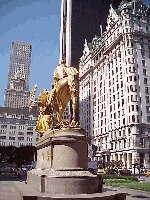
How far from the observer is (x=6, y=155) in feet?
272

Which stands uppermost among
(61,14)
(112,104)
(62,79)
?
(61,14)

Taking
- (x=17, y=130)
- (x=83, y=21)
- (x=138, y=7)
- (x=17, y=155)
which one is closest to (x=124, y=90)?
(x=138, y=7)

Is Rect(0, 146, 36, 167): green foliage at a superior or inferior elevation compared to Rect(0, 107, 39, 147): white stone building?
inferior

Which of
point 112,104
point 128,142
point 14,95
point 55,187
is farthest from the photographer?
point 14,95

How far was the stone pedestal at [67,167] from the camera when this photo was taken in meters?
9.73

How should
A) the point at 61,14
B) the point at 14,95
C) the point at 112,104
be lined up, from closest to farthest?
the point at 112,104 → the point at 61,14 → the point at 14,95

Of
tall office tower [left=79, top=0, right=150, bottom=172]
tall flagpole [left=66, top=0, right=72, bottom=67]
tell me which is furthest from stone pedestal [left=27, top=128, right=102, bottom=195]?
tall flagpole [left=66, top=0, right=72, bottom=67]

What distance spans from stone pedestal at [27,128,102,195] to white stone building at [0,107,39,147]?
346 feet

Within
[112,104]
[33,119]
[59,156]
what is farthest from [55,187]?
[33,119]

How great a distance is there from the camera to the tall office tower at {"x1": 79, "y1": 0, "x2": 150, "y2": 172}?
62.9 m

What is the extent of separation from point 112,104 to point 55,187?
6631 centimetres

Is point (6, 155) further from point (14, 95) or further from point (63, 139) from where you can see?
point (14, 95)

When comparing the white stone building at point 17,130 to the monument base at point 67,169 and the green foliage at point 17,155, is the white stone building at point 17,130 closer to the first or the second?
the green foliage at point 17,155

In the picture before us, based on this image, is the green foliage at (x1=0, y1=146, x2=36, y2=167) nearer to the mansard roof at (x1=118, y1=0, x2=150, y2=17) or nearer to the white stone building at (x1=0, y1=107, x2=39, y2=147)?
the white stone building at (x1=0, y1=107, x2=39, y2=147)
